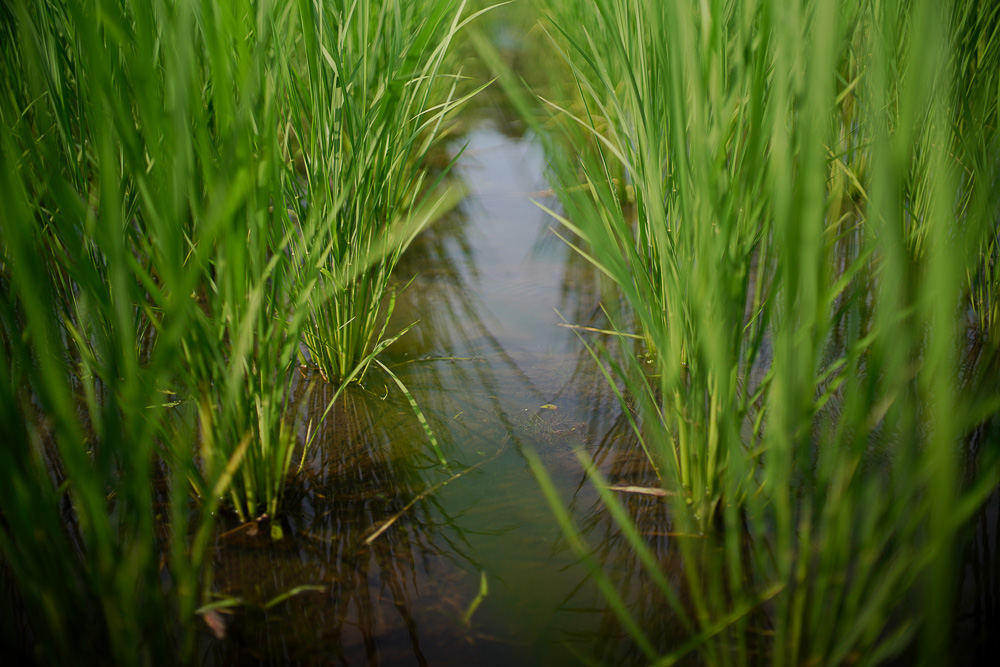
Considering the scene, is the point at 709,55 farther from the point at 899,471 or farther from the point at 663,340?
the point at 899,471

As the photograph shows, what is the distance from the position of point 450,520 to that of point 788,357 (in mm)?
484

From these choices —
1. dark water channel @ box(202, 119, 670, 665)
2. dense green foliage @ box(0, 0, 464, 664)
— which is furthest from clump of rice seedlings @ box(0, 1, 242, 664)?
dark water channel @ box(202, 119, 670, 665)

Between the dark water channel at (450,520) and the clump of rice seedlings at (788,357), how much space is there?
3.2 inches

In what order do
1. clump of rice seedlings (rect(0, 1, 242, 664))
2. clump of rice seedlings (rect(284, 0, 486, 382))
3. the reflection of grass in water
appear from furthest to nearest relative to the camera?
clump of rice seedlings (rect(284, 0, 486, 382)) < the reflection of grass in water < clump of rice seedlings (rect(0, 1, 242, 664))

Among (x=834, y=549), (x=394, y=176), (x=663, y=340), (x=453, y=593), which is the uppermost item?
(x=394, y=176)

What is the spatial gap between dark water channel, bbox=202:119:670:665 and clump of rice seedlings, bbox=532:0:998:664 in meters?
0.08

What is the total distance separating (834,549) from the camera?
48 centimetres

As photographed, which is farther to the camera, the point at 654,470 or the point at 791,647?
the point at 654,470

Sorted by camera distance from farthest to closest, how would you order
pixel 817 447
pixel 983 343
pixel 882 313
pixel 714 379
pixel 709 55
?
pixel 983 343
pixel 817 447
pixel 714 379
pixel 709 55
pixel 882 313

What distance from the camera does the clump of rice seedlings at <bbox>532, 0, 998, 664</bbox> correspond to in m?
0.44

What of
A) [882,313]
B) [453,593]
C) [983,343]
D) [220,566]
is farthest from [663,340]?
[983,343]

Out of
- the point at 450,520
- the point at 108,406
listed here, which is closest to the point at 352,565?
the point at 450,520

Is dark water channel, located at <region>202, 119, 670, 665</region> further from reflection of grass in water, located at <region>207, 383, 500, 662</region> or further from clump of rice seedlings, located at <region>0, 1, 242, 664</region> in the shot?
clump of rice seedlings, located at <region>0, 1, 242, 664</region>

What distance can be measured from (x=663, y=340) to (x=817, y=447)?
1.23ft
